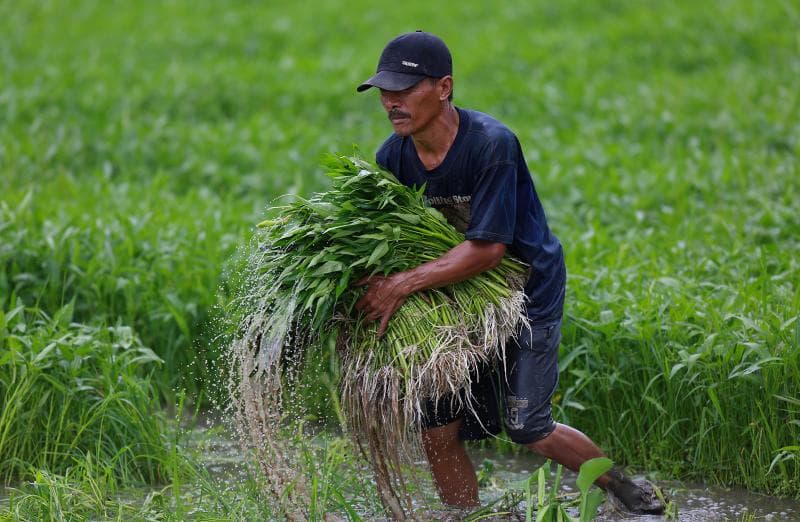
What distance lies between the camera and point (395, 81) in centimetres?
407

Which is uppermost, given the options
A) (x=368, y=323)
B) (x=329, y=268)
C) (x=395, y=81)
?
(x=395, y=81)

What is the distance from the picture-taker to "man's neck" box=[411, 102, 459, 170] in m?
4.19

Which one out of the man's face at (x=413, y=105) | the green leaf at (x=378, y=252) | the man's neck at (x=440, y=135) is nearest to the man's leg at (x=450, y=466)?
the green leaf at (x=378, y=252)

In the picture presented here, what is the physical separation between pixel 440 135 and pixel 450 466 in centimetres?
131

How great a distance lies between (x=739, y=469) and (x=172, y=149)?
19.6 feet

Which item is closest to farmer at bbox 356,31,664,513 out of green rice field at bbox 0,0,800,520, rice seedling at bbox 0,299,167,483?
green rice field at bbox 0,0,800,520

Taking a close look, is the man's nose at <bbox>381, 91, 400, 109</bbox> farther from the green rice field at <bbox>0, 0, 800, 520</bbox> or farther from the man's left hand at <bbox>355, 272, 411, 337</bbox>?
the green rice field at <bbox>0, 0, 800, 520</bbox>

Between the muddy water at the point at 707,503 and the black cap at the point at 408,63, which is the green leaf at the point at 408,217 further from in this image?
the muddy water at the point at 707,503

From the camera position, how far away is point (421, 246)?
4195 millimetres

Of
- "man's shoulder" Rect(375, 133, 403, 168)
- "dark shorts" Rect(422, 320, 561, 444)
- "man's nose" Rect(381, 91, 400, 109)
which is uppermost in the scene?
"man's nose" Rect(381, 91, 400, 109)

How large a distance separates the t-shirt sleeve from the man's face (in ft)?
0.99

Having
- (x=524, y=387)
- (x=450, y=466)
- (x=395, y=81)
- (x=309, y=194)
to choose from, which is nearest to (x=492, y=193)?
(x=395, y=81)

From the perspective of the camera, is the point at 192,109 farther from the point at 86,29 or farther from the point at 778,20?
the point at 778,20

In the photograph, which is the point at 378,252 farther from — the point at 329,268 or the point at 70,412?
the point at 70,412
